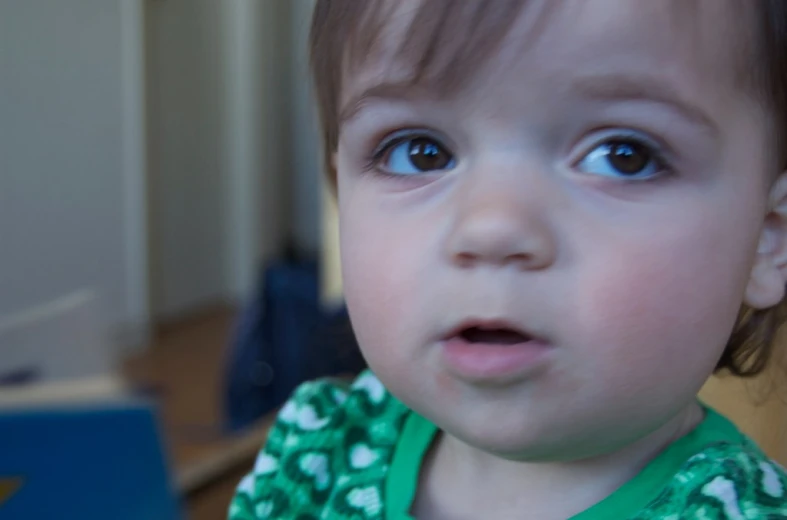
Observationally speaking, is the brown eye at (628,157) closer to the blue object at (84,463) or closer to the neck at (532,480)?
the neck at (532,480)

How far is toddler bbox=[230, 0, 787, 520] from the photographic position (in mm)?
369

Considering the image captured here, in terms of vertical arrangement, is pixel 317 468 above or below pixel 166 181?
above

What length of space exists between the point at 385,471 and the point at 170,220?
8.03 ft

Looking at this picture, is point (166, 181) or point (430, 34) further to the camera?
point (166, 181)

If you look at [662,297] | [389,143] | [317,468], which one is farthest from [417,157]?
[317,468]

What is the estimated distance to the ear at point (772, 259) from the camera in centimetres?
45

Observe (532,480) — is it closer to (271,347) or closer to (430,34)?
(430,34)

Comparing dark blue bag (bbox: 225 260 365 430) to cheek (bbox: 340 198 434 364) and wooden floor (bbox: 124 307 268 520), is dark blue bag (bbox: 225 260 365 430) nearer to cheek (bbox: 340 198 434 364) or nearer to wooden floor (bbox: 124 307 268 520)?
wooden floor (bbox: 124 307 268 520)

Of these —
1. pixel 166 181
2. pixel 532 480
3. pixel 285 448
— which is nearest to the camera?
pixel 532 480

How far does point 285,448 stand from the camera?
1.94ft

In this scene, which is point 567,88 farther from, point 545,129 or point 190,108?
point 190,108

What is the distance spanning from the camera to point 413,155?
0.44 meters

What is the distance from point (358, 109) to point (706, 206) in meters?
0.17

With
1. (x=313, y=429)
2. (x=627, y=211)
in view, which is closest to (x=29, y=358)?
(x=313, y=429)
